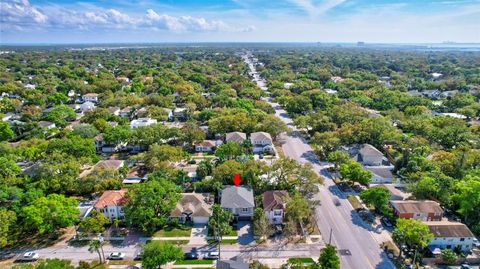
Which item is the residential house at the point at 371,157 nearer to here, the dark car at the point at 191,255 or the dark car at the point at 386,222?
the dark car at the point at 386,222

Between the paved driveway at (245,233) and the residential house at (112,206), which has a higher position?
the residential house at (112,206)

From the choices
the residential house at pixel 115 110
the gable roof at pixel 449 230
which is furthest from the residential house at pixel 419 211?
the residential house at pixel 115 110

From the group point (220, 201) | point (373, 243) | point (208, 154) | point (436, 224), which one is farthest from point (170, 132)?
point (436, 224)

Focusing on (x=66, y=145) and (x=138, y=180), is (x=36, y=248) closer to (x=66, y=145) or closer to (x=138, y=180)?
(x=138, y=180)

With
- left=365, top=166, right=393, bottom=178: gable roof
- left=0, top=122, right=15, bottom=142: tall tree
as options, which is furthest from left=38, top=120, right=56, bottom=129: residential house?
left=365, top=166, right=393, bottom=178: gable roof

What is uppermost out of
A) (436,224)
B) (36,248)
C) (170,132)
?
(170,132)
